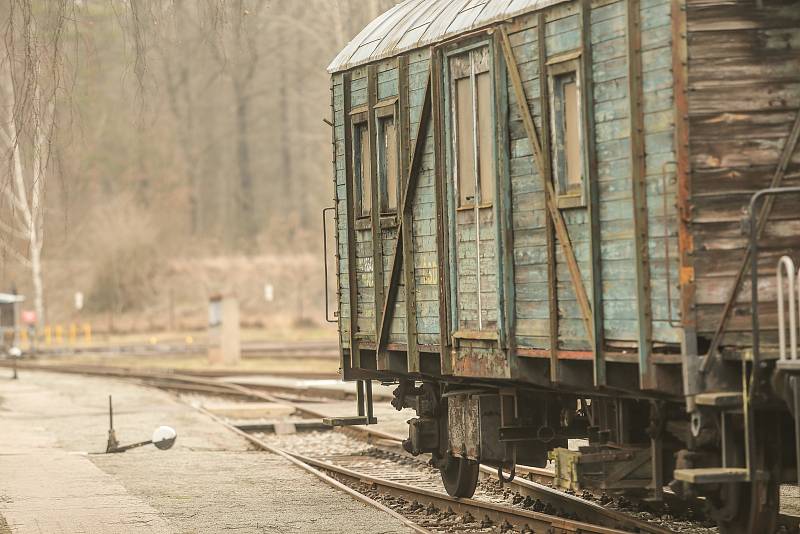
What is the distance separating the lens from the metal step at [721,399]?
784 cm

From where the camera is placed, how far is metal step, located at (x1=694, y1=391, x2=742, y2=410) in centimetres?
784

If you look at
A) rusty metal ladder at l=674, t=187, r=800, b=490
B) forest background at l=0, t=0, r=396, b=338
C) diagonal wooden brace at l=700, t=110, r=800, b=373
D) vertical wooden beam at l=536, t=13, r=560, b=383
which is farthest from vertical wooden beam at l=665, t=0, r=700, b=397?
forest background at l=0, t=0, r=396, b=338

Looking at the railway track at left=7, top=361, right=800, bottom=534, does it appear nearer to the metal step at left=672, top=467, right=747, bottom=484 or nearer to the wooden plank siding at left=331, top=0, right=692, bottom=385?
the wooden plank siding at left=331, top=0, right=692, bottom=385

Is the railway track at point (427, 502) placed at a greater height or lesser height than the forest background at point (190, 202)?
lesser

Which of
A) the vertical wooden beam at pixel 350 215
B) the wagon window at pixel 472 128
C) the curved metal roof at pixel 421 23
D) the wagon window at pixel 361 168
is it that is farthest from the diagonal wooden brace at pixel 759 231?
the vertical wooden beam at pixel 350 215

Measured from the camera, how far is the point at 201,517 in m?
12.0

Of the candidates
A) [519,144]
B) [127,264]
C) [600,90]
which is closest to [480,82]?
[519,144]

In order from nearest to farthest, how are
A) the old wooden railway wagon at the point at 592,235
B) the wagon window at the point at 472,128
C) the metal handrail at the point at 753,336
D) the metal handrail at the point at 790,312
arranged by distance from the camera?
the metal handrail at the point at 790,312, the metal handrail at the point at 753,336, the old wooden railway wagon at the point at 592,235, the wagon window at the point at 472,128

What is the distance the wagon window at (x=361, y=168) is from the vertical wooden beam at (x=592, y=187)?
417 centimetres

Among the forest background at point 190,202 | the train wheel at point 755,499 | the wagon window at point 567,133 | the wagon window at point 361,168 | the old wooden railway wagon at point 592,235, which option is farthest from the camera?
the forest background at point 190,202

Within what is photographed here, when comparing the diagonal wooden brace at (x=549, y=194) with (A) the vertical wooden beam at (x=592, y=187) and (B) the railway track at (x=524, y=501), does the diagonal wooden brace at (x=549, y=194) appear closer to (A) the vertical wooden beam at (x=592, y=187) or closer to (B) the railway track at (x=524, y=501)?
(A) the vertical wooden beam at (x=592, y=187)

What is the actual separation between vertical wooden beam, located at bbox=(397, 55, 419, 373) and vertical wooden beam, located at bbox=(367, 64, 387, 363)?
65cm

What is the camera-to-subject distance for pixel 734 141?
8156 millimetres

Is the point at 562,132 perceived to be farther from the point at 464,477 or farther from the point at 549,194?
the point at 464,477
